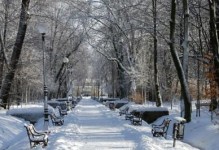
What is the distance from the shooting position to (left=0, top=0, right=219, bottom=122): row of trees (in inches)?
1164

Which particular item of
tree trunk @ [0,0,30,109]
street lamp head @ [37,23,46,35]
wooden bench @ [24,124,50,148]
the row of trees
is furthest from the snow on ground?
tree trunk @ [0,0,30,109]

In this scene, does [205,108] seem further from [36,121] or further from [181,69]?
[36,121]

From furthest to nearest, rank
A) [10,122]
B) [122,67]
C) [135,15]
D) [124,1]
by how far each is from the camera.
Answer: [122,67] < [124,1] < [135,15] < [10,122]

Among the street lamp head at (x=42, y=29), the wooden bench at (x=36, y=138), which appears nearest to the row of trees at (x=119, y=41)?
the street lamp head at (x=42, y=29)

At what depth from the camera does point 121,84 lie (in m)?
62.9

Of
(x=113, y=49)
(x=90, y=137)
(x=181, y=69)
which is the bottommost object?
(x=90, y=137)

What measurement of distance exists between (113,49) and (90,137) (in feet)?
133

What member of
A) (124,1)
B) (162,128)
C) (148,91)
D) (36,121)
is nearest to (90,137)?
(162,128)

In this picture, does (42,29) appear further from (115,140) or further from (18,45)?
(115,140)

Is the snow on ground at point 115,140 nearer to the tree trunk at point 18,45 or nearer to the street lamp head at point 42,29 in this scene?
the street lamp head at point 42,29

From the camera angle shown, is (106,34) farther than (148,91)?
No

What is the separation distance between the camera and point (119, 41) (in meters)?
53.5

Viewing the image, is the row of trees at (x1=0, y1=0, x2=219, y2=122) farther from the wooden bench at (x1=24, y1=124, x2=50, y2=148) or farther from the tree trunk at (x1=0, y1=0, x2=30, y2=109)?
the wooden bench at (x1=24, y1=124, x2=50, y2=148)

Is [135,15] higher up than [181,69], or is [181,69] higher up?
[135,15]
